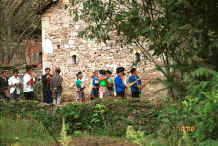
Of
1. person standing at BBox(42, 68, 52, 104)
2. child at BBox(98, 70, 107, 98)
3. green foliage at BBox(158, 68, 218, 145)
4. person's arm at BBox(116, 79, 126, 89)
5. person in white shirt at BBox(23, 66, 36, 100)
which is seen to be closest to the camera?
green foliage at BBox(158, 68, 218, 145)

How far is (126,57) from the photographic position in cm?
1466

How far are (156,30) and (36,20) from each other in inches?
554

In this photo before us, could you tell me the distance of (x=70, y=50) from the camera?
15.9 m

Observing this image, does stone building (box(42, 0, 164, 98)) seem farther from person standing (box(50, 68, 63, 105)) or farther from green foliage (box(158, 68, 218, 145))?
green foliage (box(158, 68, 218, 145))

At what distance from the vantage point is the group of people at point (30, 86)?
10.9 m

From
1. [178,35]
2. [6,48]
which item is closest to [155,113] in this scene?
[178,35]

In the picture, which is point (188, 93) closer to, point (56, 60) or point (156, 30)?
point (156, 30)

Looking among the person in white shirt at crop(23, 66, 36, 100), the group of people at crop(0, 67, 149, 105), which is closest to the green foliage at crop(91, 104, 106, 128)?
the group of people at crop(0, 67, 149, 105)

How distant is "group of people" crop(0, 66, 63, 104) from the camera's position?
10930 millimetres

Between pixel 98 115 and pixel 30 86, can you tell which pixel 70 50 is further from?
pixel 98 115

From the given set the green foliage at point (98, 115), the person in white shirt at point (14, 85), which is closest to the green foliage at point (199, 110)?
the green foliage at point (98, 115)

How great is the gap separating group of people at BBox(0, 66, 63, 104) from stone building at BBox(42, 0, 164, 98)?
3811 mm

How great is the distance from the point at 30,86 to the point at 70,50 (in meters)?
5.20

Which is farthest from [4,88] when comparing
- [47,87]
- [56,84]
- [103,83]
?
[103,83]
